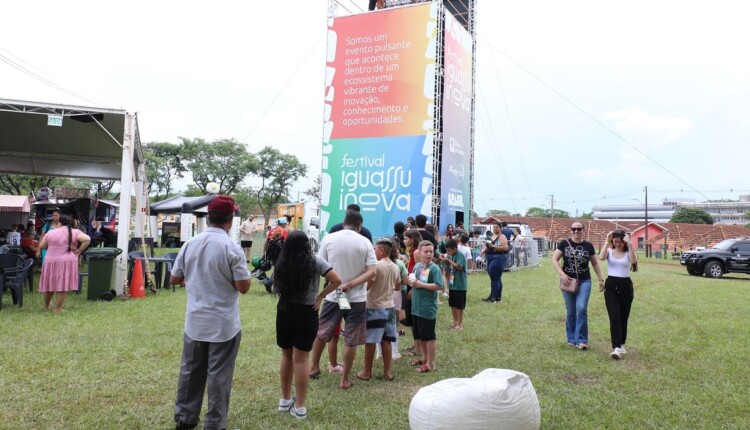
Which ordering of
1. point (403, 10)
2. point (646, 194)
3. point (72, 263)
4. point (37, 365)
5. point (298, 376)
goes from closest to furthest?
point (298, 376) < point (37, 365) < point (72, 263) < point (403, 10) < point (646, 194)

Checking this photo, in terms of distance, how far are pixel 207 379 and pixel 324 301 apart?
4.80 feet

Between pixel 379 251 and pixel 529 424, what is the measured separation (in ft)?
7.57

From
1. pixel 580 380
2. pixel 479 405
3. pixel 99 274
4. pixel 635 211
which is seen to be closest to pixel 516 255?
pixel 580 380

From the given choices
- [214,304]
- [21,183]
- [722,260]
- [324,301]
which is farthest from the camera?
[21,183]

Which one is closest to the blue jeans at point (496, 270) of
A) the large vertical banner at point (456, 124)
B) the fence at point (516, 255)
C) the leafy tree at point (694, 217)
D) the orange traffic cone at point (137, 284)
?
the large vertical banner at point (456, 124)

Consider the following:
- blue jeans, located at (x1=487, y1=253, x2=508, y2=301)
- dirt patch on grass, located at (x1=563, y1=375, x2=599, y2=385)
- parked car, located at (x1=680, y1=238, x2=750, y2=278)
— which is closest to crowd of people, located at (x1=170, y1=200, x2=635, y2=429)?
dirt patch on grass, located at (x1=563, y1=375, x2=599, y2=385)

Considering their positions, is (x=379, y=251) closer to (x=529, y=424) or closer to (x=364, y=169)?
(x=529, y=424)

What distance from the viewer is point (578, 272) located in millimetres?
6211

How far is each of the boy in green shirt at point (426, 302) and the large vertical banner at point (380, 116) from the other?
1008cm

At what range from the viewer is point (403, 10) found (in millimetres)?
15984

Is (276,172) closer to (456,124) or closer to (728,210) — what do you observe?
(456,124)

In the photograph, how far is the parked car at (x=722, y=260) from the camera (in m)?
17.9

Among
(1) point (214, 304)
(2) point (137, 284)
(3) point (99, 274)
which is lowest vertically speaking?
(2) point (137, 284)

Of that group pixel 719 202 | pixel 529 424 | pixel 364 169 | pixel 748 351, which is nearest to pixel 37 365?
pixel 529 424
